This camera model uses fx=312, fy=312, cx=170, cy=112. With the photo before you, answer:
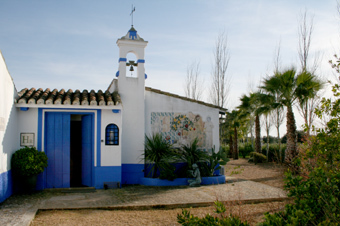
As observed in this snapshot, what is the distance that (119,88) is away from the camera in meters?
12.0

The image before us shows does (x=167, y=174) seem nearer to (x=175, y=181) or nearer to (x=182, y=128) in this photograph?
(x=175, y=181)

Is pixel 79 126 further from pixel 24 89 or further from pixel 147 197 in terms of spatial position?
pixel 147 197

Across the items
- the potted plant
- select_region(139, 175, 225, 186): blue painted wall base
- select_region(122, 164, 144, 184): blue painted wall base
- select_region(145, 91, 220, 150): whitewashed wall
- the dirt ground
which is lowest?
the dirt ground

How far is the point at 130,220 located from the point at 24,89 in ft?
22.0

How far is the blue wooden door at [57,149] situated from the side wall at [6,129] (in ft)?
3.47

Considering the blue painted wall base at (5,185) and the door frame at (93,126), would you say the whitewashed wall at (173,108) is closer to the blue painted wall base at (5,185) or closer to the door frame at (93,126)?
the door frame at (93,126)

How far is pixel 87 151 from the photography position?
1107 centimetres

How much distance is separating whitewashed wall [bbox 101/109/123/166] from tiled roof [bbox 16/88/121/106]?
461mm

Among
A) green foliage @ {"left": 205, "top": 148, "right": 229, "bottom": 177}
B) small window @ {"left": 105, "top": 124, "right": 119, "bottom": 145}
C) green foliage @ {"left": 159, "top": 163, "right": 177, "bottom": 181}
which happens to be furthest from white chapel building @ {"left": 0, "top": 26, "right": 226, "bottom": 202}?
green foliage @ {"left": 159, "top": 163, "right": 177, "bottom": 181}

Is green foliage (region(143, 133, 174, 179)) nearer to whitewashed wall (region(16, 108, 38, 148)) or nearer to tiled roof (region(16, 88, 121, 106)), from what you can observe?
tiled roof (region(16, 88, 121, 106))

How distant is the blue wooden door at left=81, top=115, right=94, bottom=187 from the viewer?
35.9 feet

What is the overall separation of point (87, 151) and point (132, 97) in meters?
2.64

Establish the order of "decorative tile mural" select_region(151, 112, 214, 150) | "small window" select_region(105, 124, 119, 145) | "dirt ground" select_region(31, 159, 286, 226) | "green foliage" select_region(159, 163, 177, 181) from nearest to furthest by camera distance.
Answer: "dirt ground" select_region(31, 159, 286, 226) < "small window" select_region(105, 124, 119, 145) < "green foliage" select_region(159, 163, 177, 181) < "decorative tile mural" select_region(151, 112, 214, 150)

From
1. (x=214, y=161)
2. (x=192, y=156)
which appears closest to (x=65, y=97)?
(x=192, y=156)
